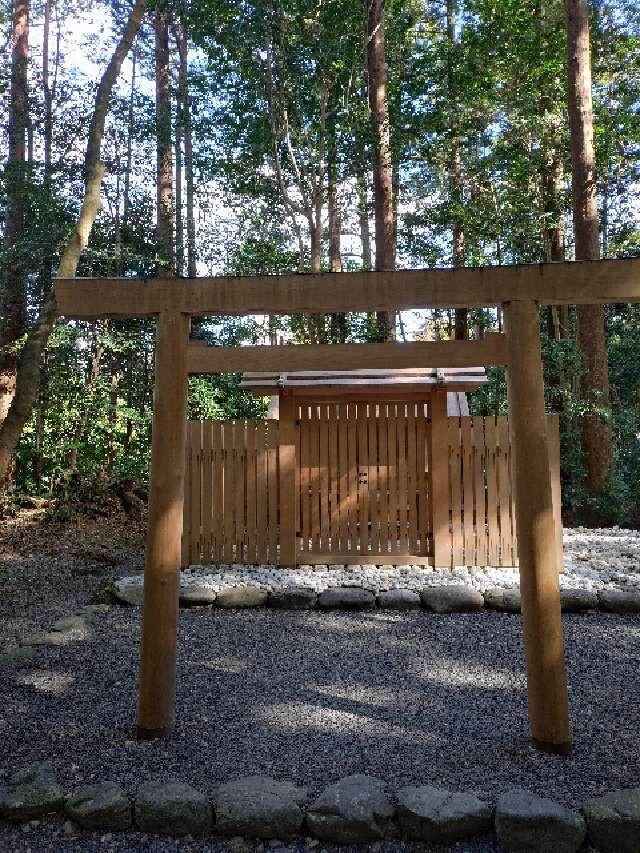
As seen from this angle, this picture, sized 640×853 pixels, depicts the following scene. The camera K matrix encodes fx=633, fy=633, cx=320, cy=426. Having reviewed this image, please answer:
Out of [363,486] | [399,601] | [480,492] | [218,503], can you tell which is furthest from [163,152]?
[399,601]

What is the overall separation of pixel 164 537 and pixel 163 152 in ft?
42.1

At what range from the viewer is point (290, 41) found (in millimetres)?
12281

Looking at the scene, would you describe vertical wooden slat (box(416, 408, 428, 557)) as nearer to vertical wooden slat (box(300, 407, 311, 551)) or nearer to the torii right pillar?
vertical wooden slat (box(300, 407, 311, 551))

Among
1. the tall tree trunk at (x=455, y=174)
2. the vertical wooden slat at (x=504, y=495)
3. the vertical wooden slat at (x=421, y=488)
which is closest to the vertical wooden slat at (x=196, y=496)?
the vertical wooden slat at (x=421, y=488)

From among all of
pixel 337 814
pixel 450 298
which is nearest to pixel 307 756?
pixel 337 814

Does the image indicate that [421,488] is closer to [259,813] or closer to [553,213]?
[259,813]

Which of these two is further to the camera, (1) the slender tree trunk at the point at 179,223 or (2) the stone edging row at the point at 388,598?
(1) the slender tree trunk at the point at 179,223

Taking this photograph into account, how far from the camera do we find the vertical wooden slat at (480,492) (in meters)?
7.36

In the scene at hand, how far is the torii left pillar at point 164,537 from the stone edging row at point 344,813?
0.57m

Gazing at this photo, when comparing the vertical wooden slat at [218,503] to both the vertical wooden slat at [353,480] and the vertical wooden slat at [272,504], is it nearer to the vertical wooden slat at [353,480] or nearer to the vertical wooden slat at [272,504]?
the vertical wooden slat at [272,504]

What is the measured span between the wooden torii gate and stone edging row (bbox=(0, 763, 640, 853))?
599 mm

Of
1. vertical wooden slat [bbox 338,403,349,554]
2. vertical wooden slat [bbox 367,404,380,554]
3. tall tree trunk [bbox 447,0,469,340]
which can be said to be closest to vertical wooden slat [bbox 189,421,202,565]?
vertical wooden slat [bbox 338,403,349,554]

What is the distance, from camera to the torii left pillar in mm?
3240

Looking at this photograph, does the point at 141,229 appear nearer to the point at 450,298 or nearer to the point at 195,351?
the point at 195,351
